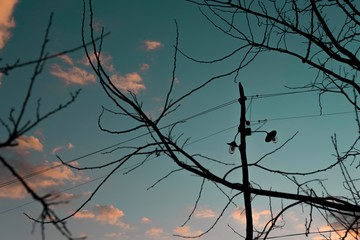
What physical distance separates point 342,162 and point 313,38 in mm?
1049

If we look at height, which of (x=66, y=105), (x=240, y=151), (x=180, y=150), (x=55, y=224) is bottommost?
(x=55, y=224)

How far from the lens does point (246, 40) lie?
2852 millimetres

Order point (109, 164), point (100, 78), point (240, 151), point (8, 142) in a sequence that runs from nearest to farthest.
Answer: point (8, 142), point (100, 78), point (109, 164), point (240, 151)

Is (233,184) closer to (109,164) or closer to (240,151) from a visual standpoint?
(109,164)

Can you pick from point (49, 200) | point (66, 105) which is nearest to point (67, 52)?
point (66, 105)

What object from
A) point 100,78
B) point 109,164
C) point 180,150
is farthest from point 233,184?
point 100,78

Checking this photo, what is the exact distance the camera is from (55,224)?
1.13 meters

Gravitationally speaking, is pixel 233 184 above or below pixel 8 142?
above

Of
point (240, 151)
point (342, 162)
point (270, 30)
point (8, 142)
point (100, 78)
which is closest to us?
point (8, 142)

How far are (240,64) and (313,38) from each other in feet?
1.91

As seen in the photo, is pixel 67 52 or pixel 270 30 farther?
pixel 270 30

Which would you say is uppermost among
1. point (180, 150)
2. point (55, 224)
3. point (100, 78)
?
point (100, 78)

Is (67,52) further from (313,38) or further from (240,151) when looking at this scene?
(240,151)

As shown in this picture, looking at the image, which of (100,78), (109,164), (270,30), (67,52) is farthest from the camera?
(270,30)
